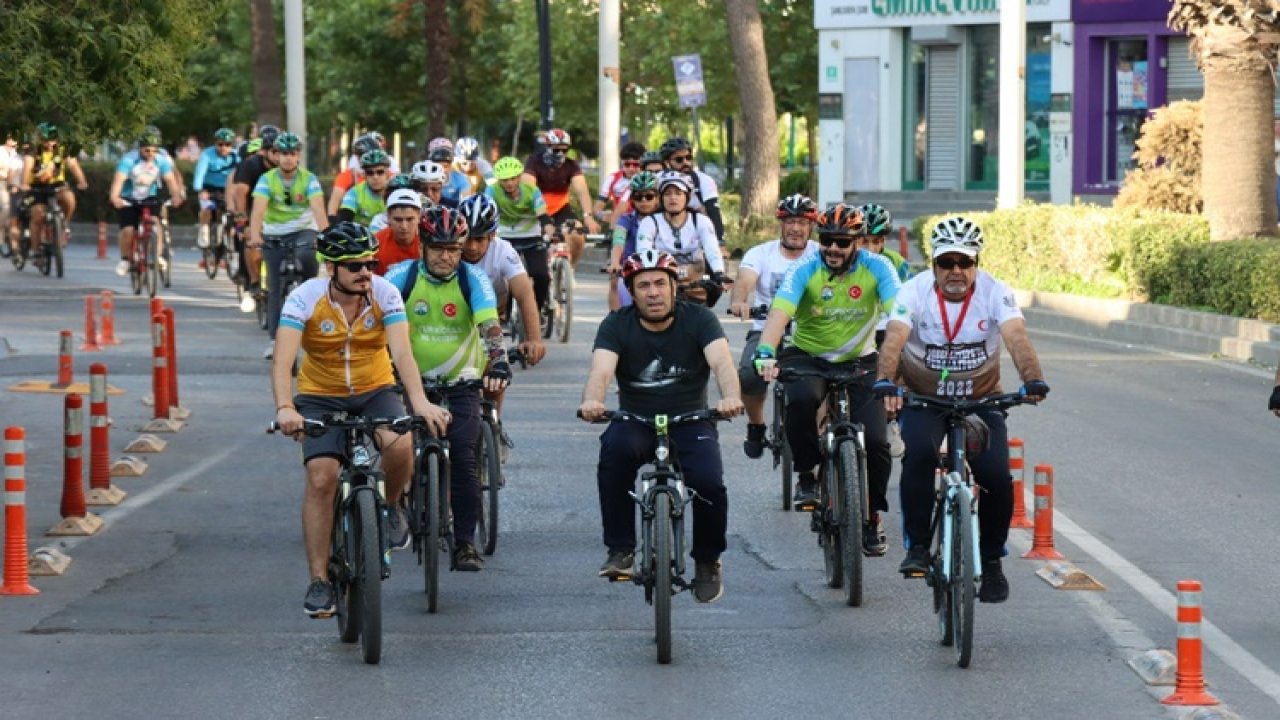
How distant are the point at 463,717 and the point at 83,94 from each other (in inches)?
201

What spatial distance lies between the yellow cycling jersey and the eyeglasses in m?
2.31

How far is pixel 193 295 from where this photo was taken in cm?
2998

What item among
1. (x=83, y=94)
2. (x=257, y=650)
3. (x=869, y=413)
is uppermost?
(x=83, y=94)

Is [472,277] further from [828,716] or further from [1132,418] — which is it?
[1132,418]

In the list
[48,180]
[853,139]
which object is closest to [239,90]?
[853,139]

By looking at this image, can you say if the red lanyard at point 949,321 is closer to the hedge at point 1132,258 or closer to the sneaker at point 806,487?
the sneaker at point 806,487

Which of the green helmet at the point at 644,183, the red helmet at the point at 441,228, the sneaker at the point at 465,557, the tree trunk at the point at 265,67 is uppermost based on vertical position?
the tree trunk at the point at 265,67

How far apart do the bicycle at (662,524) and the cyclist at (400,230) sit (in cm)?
374

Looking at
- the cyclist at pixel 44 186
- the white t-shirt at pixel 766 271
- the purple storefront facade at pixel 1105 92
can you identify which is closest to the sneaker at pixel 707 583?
the white t-shirt at pixel 766 271

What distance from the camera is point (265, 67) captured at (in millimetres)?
43812

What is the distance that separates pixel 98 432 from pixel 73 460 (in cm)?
114

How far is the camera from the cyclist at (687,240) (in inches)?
636

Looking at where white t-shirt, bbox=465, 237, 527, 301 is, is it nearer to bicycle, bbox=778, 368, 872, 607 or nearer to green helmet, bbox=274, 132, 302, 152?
bicycle, bbox=778, 368, 872, 607

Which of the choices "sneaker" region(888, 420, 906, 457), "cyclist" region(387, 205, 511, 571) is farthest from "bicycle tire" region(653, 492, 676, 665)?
"sneaker" region(888, 420, 906, 457)
